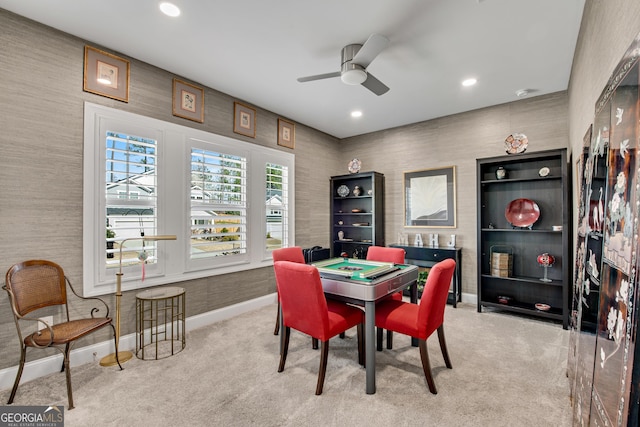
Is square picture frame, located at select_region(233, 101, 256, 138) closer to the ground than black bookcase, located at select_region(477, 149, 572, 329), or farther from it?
farther from it

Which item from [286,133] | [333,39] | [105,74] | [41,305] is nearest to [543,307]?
[333,39]

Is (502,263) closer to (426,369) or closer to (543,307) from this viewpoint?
(543,307)

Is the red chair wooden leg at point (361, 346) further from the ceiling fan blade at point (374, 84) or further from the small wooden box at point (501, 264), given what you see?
the small wooden box at point (501, 264)

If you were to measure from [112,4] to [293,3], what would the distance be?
1.39m

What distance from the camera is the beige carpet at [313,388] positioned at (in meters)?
1.87

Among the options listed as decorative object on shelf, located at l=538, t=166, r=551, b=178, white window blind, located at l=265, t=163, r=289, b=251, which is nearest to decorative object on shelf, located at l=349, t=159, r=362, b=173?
white window blind, located at l=265, t=163, r=289, b=251

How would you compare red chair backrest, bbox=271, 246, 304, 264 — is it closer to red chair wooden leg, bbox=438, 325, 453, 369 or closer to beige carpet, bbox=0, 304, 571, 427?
beige carpet, bbox=0, 304, 571, 427

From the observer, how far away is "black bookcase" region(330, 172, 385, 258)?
5.03m

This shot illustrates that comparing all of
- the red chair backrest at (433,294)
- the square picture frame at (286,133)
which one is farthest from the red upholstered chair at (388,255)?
the square picture frame at (286,133)

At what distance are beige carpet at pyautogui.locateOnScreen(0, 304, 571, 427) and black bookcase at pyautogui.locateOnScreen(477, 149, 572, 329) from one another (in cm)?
89

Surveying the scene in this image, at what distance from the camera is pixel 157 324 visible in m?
2.90

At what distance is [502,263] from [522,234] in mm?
500

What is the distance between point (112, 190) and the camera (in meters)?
2.76

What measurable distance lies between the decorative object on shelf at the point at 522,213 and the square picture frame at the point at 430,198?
755 millimetres
